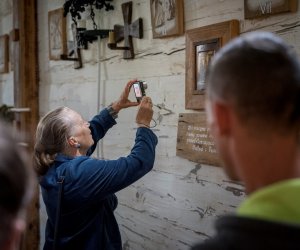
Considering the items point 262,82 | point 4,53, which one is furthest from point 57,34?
point 262,82

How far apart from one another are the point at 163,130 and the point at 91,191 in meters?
0.51

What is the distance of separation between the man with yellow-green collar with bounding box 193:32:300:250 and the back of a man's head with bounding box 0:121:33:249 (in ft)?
0.86

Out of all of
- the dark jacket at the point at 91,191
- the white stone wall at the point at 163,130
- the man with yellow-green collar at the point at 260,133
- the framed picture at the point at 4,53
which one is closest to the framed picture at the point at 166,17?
the white stone wall at the point at 163,130

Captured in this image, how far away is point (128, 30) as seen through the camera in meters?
1.90

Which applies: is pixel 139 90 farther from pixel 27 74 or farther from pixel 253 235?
pixel 27 74

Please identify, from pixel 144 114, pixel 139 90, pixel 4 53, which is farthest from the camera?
pixel 4 53

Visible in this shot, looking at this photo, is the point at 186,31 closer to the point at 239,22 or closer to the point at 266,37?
the point at 239,22

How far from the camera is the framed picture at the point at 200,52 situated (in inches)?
57.8

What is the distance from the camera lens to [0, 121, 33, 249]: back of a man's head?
0.55 m

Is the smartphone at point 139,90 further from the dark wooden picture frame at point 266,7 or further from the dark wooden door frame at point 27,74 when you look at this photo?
the dark wooden door frame at point 27,74

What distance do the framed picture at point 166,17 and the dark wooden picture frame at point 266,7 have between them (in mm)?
322

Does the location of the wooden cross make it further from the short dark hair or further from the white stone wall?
the short dark hair

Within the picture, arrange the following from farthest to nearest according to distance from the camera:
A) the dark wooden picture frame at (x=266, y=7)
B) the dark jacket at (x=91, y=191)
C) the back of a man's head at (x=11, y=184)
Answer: the dark jacket at (x=91, y=191), the dark wooden picture frame at (x=266, y=7), the back of a man's head at (x=11, y=184)

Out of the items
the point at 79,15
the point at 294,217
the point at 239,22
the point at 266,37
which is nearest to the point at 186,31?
the point at 239,22
